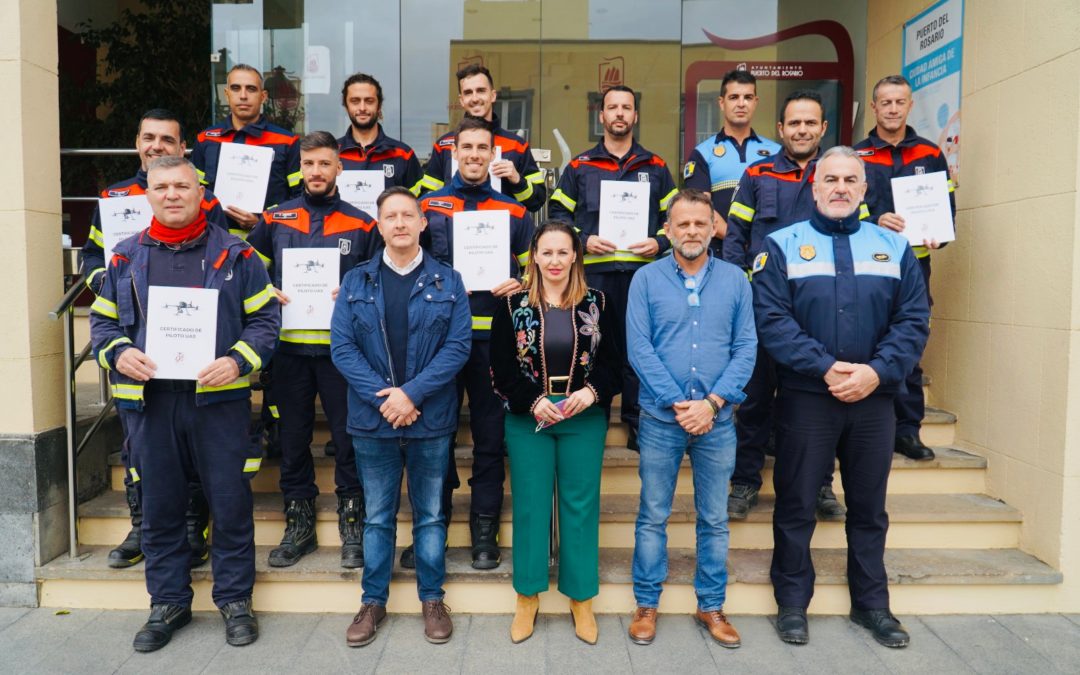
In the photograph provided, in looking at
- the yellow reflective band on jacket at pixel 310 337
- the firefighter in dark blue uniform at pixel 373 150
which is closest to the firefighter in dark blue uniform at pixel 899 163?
the firefighter in dark blue uniform at pixel 373 150

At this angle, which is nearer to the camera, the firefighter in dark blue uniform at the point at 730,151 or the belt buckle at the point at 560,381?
the belt buckle at the point at 560,381

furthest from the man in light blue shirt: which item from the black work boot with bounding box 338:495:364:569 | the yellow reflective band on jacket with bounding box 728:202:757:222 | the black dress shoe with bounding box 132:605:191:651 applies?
the black dress shoe with bounding box 132:605:191:651

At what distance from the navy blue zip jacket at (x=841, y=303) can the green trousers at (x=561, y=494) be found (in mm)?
951

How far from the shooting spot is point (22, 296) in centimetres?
393

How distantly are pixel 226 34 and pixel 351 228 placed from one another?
4.36m

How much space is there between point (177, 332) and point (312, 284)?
0.71 metres

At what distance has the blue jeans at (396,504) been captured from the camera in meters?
3.48

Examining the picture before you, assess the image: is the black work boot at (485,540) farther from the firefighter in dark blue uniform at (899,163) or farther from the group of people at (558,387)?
the firefighter in dark blue uniform at (899,163)

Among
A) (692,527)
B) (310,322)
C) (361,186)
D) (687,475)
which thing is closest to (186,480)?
(310,322)

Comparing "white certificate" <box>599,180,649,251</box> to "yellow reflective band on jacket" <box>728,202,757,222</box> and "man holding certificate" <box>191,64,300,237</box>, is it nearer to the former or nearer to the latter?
"yellow reflective band on jacket" <box>728,202,757,222</box>

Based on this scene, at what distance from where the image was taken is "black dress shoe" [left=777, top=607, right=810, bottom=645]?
350 cm

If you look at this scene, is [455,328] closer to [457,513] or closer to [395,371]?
[395,371]

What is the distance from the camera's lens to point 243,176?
14.4 ft

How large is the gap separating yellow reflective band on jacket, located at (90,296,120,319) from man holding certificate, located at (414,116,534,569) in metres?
1.51
